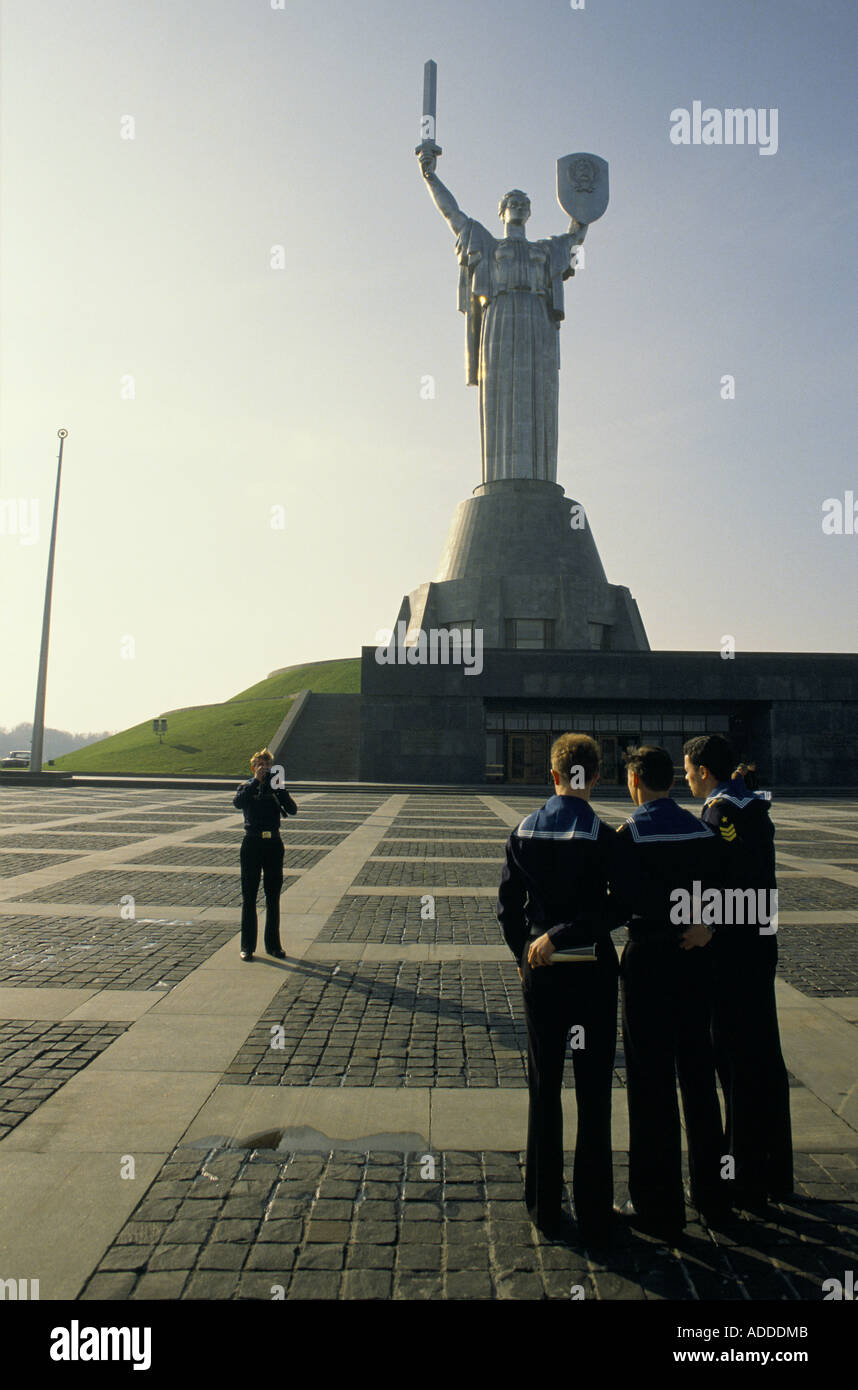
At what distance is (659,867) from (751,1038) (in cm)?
90

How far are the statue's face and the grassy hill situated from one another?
1104 inches

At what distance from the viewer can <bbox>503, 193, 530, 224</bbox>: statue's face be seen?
41125 mm

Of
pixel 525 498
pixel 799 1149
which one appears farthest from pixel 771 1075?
pixel 525 498

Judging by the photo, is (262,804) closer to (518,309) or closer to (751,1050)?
(751,1050)

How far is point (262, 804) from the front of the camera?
7305 mm

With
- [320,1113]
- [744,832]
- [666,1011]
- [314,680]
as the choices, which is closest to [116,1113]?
[320,1113]

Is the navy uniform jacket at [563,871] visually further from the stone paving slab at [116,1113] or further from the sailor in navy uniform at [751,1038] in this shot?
the stone paving slab at [116,1113]

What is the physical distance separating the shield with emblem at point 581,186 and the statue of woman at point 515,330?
69cm

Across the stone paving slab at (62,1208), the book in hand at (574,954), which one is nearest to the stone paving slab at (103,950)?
the stone paving slab at (62,1208)

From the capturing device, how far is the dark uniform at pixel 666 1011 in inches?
131

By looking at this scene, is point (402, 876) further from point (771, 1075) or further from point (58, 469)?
point (58, 469)

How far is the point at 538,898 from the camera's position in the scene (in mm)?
3438

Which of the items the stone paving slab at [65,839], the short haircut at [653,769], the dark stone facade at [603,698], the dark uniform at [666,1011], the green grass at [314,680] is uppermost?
the green grass at [314,680]

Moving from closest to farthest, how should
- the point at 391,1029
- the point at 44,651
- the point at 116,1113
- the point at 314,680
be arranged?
the point at 116,1113 < the point at 391,1029 < the point at 44,651 < the point at 314,680
